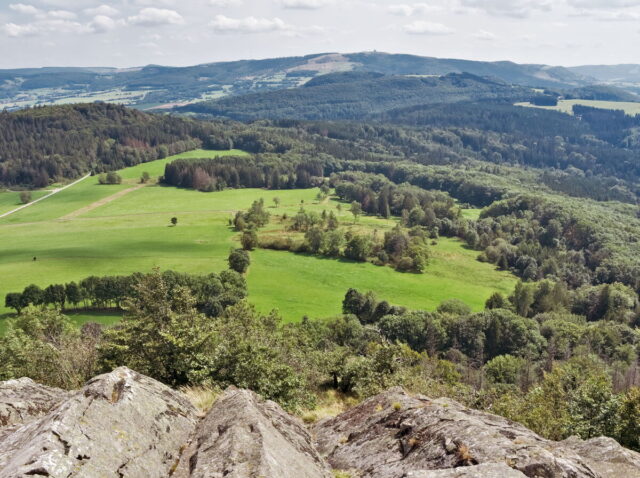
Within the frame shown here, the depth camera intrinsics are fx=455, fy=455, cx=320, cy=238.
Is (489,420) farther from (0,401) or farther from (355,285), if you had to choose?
(355,285)

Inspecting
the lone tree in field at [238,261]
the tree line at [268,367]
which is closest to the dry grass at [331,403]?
the tree line at [268,367]

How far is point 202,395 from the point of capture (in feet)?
89.7

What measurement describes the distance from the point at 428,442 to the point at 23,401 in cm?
2110

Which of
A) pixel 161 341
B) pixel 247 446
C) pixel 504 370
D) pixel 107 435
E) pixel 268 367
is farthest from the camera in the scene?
pixel 504 370

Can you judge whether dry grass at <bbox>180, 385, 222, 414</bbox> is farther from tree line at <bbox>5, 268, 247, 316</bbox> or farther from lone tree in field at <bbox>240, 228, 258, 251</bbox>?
lone tree in field at <bbox>240, 228, 258, 251</bbox>

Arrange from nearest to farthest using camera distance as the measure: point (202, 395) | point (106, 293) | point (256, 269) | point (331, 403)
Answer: point (202, 395)
point (331, 403)
point (106, 293)
point (256, 269)

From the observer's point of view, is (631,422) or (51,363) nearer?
(631,422)

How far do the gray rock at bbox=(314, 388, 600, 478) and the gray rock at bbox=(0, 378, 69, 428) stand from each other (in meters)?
14.8

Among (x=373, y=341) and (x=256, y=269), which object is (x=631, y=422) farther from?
(x=256, y=269)

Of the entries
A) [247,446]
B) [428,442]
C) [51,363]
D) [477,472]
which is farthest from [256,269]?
[477,472]

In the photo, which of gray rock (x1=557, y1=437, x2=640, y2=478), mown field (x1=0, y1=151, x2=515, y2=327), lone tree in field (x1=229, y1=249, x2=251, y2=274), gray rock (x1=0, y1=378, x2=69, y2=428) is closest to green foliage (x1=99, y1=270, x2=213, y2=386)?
gray rock (x1=0, y1=378, x2=69, y2=428)

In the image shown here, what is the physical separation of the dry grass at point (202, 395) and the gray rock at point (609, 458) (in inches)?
705

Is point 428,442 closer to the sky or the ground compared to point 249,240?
closer to the sky

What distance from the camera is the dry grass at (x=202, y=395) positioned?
2560cm
